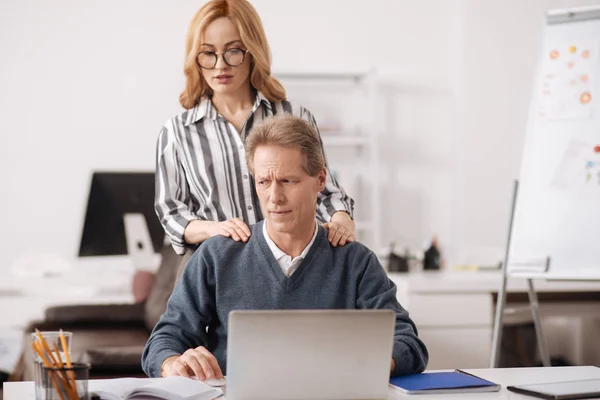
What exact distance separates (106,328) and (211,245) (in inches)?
83.9

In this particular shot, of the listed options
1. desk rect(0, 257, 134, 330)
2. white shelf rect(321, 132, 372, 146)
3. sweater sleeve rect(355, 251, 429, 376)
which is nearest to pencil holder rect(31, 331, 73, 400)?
sweater sleeve rect(355, 251, 429, 376)

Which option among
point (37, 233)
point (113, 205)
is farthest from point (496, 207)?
point (37, 233)

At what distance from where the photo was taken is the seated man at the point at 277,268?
1682mm

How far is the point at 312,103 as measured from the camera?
464cm

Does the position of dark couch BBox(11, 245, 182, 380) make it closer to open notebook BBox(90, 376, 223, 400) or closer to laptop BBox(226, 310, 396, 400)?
open notebook BBox(90, 376, 223, 400)

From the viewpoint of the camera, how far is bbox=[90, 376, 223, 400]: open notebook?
52.1 inches

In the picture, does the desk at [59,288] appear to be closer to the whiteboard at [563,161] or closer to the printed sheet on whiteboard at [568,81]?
the whiteboard at [563,161]

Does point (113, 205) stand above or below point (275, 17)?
below

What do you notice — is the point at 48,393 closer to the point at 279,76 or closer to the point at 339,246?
the point at 339,246

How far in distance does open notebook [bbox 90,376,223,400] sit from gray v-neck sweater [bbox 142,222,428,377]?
0.69 feet

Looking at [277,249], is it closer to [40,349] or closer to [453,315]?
[40,349]

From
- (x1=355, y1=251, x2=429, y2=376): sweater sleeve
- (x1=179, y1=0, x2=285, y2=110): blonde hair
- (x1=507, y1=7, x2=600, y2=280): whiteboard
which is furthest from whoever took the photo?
(x1=507, y1=7, x2=600, y2=280): whiteboard

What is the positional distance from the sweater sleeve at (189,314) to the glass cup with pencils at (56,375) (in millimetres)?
359

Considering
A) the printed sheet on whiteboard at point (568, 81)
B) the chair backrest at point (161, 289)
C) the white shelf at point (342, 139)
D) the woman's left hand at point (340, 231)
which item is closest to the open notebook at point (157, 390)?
the woman's left hand at point (340, 231)
